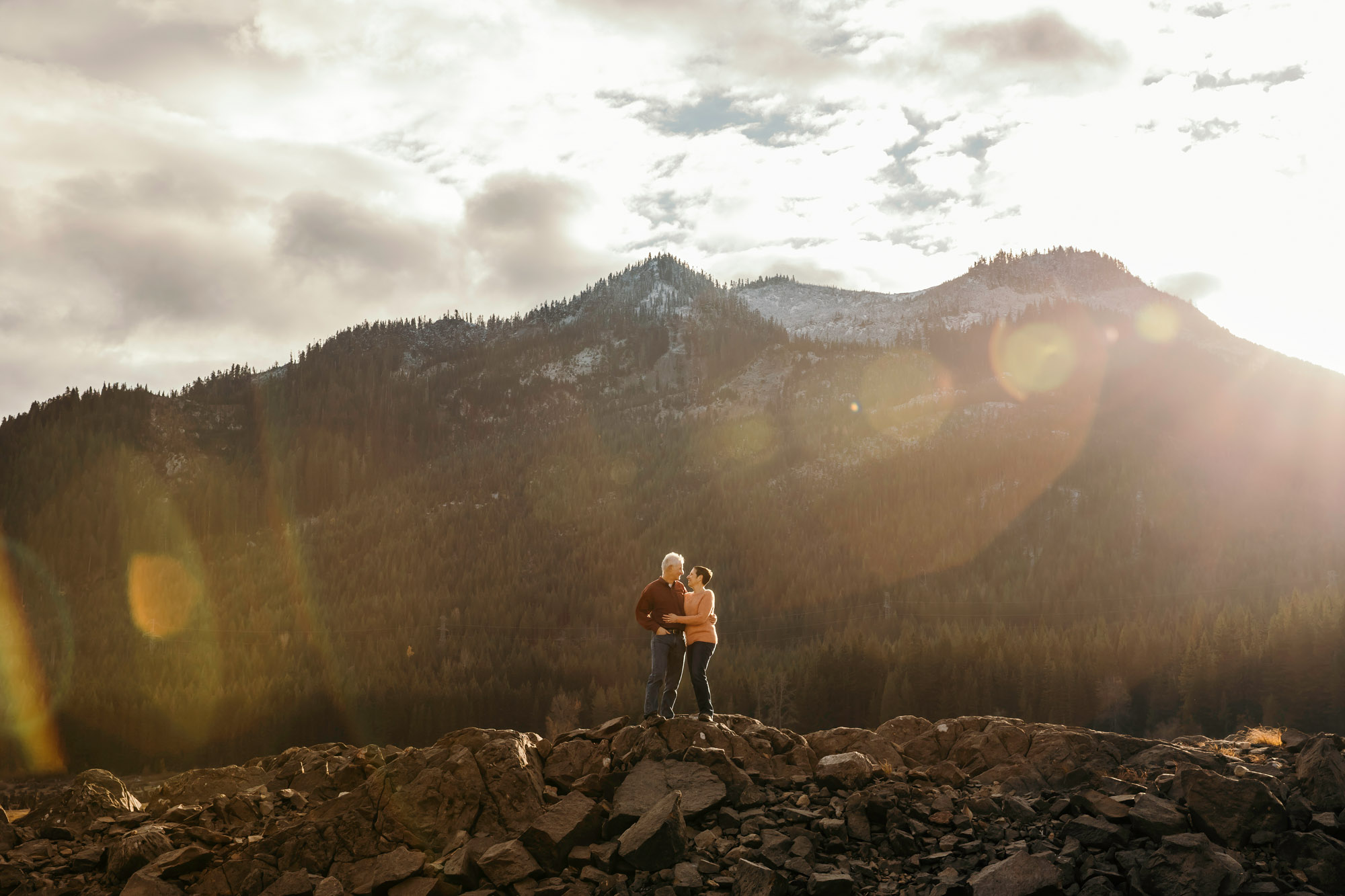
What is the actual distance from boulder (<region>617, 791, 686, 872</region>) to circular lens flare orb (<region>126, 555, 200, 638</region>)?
167036 millimetres

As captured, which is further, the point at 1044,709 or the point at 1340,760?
the point at 1044,709

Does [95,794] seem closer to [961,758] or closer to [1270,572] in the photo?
[961,758]

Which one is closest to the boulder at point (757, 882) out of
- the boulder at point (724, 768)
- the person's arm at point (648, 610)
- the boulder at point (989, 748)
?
the boulder at point (724, 768)

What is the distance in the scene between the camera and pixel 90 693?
422 feet

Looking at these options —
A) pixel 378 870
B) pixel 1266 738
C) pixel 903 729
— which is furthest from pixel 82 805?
pixel 1266 738

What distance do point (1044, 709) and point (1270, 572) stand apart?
9321 cm

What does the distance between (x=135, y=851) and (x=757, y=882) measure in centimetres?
1546

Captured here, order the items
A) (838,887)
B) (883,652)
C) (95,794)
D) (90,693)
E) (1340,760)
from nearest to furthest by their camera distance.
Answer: (838,887) → (1340,760) → (95,794) → (883,652) → (90,693)

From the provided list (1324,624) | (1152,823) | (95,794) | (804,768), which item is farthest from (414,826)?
→ (1324,624)

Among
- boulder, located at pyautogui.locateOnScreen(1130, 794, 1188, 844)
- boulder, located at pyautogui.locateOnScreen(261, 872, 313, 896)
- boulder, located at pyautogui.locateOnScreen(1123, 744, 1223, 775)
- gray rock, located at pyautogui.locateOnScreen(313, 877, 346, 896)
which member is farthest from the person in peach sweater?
boulder, located at pyautogui.locateOnScreen(1123, 744, 1223, 775)

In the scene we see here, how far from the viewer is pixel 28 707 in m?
131

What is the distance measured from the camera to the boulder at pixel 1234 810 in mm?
19375

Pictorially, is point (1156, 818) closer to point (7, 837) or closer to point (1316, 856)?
point (1316, 856)

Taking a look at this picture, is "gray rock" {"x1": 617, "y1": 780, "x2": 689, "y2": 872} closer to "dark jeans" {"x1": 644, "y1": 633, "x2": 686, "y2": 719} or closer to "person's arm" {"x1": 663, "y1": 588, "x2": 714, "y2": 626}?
"dark jeans" {"x1": 644, "y1": 633, "x2": 686, "y2": 719}
